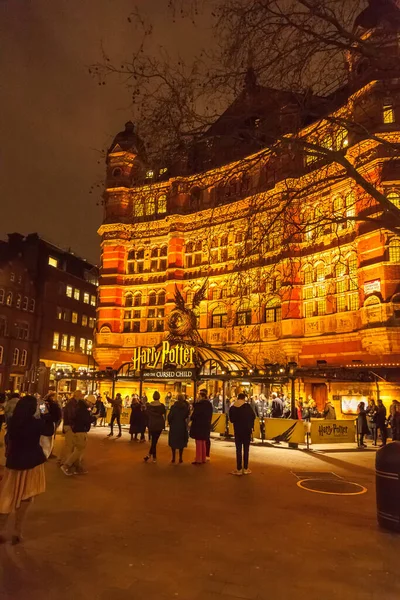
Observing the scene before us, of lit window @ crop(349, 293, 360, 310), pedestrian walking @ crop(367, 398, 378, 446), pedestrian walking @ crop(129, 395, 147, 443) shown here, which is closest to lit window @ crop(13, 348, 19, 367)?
pedestrian walking @ crop(129, 395, 147, 443)

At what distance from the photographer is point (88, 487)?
9.06 metres

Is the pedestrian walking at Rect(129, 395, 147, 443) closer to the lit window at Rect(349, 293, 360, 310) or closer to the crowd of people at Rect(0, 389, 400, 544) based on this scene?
the crowd of people at Rect(0, 389, 400, 544)

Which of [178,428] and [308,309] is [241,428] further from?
[308,309]

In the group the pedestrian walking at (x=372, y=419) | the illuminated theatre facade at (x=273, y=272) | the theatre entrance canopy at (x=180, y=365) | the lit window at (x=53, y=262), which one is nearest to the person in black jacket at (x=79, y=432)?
the illuminated theatre facade at (x=273, y=272)

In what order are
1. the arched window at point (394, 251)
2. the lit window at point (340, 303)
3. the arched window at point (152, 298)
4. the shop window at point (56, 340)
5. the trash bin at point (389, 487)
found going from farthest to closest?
the shop window at point (56, 340), the arched window at point (152, 298), the lit window at point (340, 303), the arched window at point (394, 251), the trash bin at point (389, 487)

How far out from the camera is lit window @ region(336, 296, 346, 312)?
2847cm

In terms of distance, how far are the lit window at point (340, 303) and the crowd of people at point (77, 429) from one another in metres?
7.77

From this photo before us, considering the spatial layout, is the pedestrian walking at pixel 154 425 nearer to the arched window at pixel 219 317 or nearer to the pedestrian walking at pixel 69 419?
the pedestrian walking at pixel 69 419

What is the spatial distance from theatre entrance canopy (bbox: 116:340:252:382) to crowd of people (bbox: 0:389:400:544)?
2.35 meters

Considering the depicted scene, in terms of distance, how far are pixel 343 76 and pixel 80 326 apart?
51475 mm

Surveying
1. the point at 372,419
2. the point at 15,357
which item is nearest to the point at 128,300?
the point at 15,357

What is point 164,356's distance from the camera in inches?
990

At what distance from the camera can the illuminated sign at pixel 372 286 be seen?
25006 mm

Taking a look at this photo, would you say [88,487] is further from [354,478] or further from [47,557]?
[354,478]
